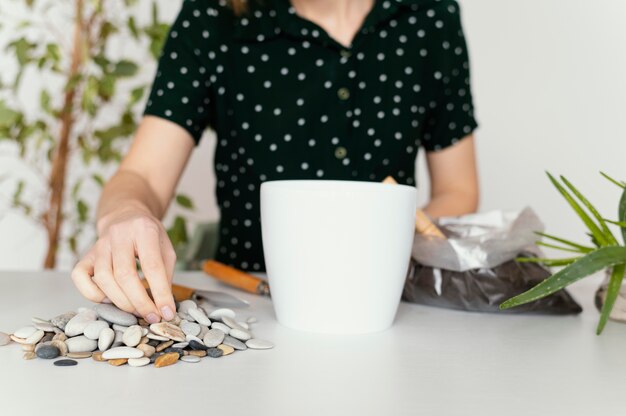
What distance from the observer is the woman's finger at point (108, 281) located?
24.3 inches

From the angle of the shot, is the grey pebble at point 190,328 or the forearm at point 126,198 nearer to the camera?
the grey pebble at point 190,328

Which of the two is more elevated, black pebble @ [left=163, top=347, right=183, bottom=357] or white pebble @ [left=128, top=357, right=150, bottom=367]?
white pebble @ [left=128, top=357, right=150, bottom=367]

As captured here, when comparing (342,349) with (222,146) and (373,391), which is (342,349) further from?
(222,146)

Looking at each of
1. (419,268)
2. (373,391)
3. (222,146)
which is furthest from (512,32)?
(373,391)

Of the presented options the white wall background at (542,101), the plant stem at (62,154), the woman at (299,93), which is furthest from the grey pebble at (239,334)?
the white wall background at (542,101)

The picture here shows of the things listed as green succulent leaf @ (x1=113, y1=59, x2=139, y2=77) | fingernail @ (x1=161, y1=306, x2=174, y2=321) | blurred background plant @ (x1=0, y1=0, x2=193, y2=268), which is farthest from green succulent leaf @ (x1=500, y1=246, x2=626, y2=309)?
green succulent leaf @ (x1=113, y1=59, x2=139, y2=77)

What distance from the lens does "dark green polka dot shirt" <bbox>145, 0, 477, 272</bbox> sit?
1.30m

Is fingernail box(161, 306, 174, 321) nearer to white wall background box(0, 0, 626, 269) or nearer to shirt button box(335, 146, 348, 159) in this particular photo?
shirt button box(335, 146, 348, 159)

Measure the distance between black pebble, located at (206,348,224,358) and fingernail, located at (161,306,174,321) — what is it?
69mm

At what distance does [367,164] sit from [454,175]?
0.21 meters

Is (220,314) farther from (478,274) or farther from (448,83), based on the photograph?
(448,83)

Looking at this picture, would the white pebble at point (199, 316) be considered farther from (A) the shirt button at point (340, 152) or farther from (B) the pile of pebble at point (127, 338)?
(A) the shirt button at point (340, 152)

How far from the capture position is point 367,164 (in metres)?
1.34

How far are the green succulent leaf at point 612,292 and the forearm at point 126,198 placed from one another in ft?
1.71
